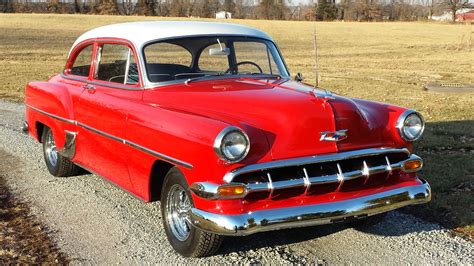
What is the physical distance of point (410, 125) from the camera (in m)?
4.05

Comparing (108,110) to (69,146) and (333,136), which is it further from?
(333,136)

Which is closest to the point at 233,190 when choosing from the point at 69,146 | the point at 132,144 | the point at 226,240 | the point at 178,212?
the point at 178,212

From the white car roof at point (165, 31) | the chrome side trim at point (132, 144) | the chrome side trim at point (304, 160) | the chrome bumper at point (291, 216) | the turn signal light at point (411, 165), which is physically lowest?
the chrome bumper at point (291, 216)

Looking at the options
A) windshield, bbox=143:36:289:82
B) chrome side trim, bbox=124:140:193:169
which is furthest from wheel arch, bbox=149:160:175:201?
windshield, bbox=143:36:289:82

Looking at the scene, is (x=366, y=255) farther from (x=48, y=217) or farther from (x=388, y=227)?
(x=48, y=217)

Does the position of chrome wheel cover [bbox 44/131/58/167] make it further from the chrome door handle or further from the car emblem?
the car emblem

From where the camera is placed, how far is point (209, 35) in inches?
197

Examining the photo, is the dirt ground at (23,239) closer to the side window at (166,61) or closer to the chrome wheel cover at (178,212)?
the chrome wheel cover at (178,212)

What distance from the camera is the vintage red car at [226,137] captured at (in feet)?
11.0

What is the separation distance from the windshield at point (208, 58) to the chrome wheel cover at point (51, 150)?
2.03m

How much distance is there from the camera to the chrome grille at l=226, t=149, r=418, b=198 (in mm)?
3340

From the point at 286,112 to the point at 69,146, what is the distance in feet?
8.78

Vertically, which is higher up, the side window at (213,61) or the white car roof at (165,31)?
the white car roof at (165,31)

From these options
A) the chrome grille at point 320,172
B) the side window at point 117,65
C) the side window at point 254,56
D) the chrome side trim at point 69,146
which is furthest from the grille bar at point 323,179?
the chrome side trim at point 69,146
